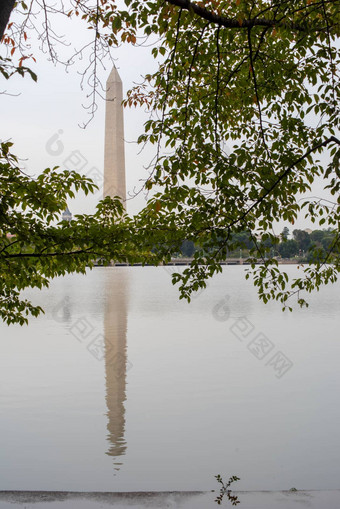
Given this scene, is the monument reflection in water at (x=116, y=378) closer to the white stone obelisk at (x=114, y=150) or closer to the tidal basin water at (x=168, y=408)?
the tidal basin water at (x=168, y=408)

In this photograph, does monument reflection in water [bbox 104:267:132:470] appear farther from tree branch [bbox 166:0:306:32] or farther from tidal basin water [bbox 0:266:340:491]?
tree branch [bbox 166:0:306:32]

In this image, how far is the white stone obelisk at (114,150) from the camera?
6050cm

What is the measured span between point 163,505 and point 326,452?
4.07 meters

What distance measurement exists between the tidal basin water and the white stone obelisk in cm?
3944

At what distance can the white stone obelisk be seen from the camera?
60.5m

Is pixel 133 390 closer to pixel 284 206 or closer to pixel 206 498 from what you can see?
pixel 284 206

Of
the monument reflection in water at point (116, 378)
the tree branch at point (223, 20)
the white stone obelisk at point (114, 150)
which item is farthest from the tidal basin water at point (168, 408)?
the white stone obelisk at point (114, 150)

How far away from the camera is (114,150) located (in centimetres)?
6419

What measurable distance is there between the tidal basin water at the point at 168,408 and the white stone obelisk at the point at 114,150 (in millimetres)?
39435

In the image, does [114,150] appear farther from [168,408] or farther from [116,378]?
[168,408]

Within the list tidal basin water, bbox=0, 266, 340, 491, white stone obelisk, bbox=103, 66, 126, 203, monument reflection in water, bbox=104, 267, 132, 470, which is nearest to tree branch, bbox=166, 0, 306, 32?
tidal basin water, bbox=0, 266, 340, 491

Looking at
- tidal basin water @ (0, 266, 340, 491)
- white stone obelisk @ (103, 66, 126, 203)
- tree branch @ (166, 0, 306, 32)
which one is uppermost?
white stone obelisk @ (103, 66, 126, 203)

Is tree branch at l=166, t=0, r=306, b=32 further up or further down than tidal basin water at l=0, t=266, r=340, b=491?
further up

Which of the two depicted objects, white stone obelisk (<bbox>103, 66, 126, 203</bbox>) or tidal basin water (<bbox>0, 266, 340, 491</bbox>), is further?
white stone obelisk (<bbox>103, 66, 126, 203</bbox>)
